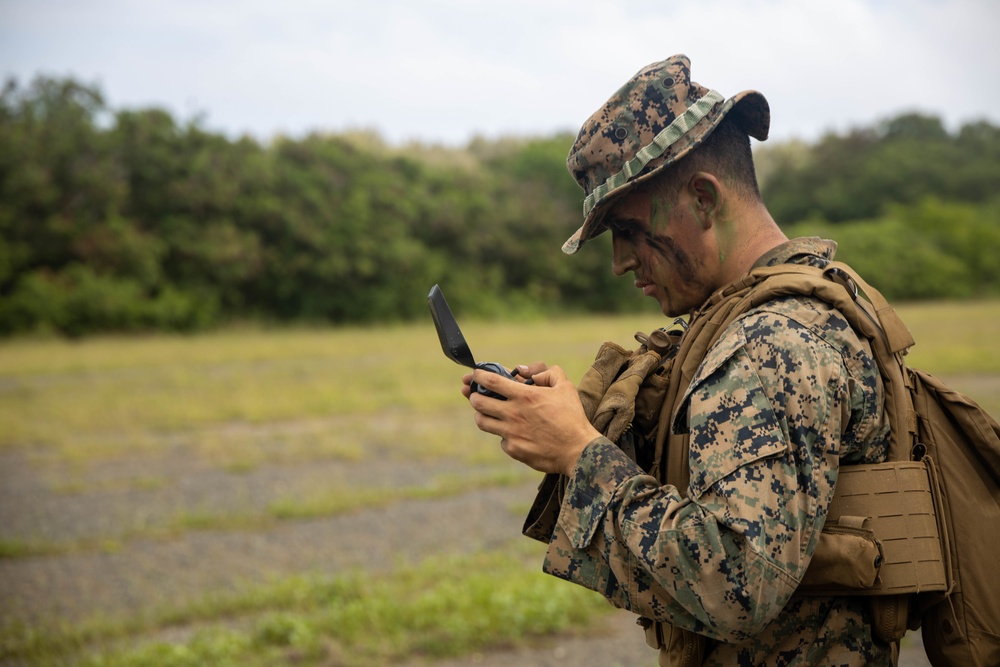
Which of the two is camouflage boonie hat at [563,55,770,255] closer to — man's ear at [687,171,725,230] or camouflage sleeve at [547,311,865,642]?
man's ear at [687,171,725,230]

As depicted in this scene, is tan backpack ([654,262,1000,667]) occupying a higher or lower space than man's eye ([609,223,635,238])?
lower

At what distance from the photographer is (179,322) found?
2548 centimetres

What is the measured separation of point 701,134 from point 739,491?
29.9 inches

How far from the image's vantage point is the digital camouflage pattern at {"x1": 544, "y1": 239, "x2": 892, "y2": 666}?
1624 millimetres

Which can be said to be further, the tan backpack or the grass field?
the grass field

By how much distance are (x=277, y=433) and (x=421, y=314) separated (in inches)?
785

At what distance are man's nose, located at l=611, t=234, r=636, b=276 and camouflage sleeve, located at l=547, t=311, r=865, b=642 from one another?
0.39 meters

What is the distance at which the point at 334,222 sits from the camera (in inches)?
1158

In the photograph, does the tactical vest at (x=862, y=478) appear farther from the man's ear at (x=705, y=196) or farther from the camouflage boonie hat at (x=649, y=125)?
the camouflage boonie hat at (x=649, y=125)

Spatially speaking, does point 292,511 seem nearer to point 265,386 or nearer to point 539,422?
point 539,422

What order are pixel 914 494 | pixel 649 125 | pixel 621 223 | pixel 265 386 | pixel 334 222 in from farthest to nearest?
pixel 334 222, pixel 265 386, pixel 621 223, pixel 649 125, pixel 914 494

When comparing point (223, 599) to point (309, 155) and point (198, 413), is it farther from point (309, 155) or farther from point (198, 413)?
point (309, 155)

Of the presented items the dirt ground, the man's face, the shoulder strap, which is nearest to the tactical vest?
the shoulder strap

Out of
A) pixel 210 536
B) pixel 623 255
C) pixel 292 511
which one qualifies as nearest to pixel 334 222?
pixel 292 511
